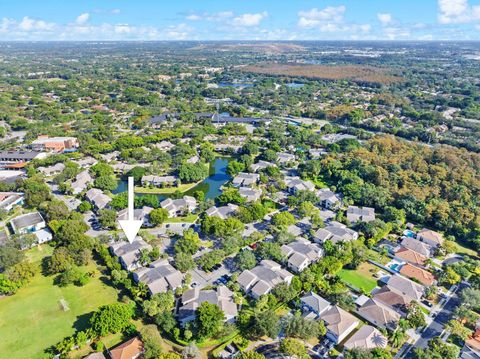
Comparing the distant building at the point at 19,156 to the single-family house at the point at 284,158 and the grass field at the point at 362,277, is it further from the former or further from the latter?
the grass field at the point at 362,277

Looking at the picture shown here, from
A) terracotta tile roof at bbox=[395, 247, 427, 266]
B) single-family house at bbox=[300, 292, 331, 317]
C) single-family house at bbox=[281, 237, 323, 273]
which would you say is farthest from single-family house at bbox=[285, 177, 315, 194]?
single-family house at bbox=[300, 292, 331, 317]

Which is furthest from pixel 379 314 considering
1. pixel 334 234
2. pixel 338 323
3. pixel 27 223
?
pixel 27 223

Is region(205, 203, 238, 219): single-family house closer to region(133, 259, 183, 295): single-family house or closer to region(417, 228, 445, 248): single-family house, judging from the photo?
region(133, 259, 183, 295): single-family house

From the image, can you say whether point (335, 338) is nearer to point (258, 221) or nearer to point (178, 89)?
point (258, 221)

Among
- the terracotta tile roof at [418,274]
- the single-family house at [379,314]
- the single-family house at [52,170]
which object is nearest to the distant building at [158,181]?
the single-family house at [52,170]

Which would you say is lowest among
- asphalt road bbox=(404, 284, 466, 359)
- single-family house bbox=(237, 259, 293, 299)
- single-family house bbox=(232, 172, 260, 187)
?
asphalt road bbox=(404, 284, 466, 359)

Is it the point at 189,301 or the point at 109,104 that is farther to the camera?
the point at 109,104

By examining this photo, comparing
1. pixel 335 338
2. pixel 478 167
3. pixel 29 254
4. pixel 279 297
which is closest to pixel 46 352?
pixel 29 254
